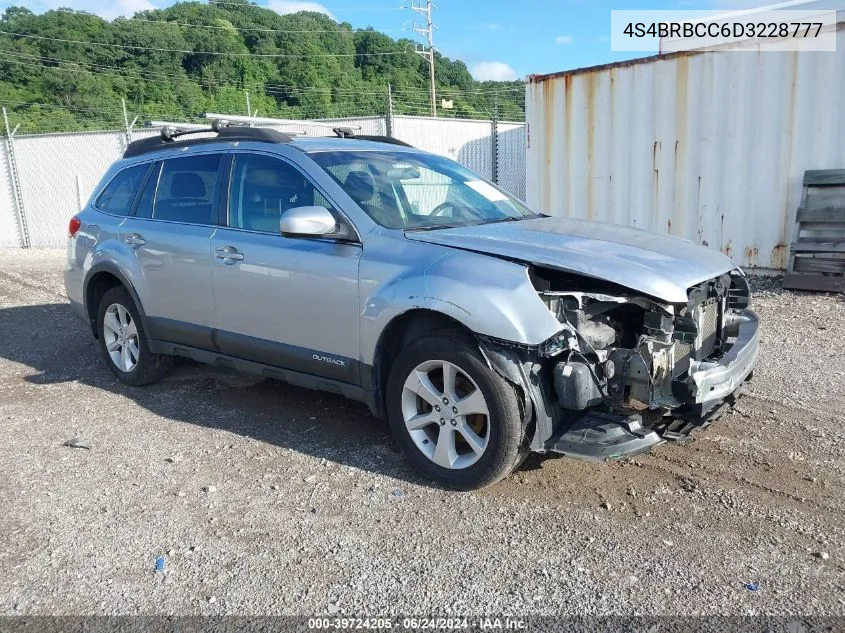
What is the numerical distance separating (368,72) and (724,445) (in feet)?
162

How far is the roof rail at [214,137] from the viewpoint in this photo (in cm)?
466

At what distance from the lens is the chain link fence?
51.1 feet

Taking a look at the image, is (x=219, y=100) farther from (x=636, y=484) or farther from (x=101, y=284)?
(x=636, y=484)

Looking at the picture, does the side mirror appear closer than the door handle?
Yes

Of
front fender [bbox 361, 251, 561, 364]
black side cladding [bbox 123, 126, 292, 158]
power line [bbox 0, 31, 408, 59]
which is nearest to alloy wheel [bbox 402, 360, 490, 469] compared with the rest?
front fender [bbox 361, 251, 561, 364]

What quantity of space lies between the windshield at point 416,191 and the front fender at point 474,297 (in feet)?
1.57

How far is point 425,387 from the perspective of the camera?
3.67m

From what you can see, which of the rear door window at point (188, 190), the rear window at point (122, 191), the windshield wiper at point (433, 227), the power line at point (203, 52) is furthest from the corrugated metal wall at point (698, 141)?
the power line at point (203, 52)

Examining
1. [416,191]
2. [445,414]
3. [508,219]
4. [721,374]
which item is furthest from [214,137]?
[721,374]

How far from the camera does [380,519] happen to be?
11.3 ft

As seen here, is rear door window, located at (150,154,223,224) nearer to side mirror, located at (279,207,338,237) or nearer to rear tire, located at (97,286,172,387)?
rear tire, located at (97,286,172,387)

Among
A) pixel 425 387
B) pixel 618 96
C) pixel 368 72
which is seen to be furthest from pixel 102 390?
pixel 368 72

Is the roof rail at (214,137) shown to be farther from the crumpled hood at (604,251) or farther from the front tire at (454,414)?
the front tire at (454,414)

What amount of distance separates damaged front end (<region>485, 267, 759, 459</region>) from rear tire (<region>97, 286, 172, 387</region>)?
3.24 m
